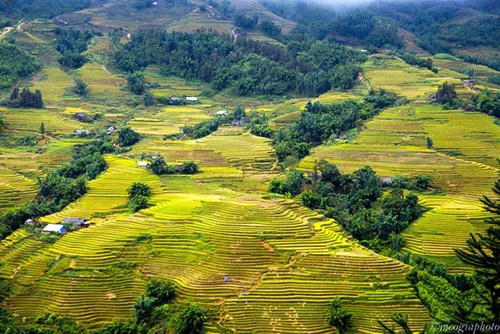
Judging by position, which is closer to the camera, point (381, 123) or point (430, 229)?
point (430, 229)

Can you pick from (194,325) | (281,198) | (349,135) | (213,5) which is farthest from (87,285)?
(213,5)

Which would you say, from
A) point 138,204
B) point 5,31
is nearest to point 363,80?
point 138,204

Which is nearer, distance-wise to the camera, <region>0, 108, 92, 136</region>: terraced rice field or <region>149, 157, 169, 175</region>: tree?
<region>149, 157, 169, 175</region>: tree

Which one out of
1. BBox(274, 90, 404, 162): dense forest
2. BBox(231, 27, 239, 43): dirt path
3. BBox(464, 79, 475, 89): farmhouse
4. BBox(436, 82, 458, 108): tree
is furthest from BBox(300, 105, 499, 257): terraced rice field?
BBox(231, 27, 239, 43): dirt path

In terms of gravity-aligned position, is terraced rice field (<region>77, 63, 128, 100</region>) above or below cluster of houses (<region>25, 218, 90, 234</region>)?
above

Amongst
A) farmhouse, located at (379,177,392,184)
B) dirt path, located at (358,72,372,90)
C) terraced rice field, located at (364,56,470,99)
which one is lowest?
farmhouse, located at (379,177,392,184)

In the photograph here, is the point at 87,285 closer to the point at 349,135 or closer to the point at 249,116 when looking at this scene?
the point at 349,135

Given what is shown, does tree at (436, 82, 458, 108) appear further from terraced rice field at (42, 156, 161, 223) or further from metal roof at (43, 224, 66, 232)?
metal roof at (43, 224, 66, 232)
